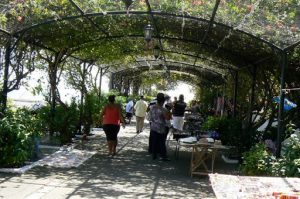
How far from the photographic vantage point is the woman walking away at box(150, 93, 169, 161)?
11234 millimetres

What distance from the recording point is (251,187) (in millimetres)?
5102

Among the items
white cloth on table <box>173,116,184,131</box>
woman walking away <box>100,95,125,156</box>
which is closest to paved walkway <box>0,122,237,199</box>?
woman walking away <box>100,95,125,156</box>

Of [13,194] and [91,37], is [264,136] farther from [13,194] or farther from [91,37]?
[13,194]

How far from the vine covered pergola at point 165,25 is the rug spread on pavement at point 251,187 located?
3294mm

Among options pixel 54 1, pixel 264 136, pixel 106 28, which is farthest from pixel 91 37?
pixel 264 136

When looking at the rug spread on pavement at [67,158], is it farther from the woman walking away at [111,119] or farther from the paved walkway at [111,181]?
the woman walking away at [111,119]

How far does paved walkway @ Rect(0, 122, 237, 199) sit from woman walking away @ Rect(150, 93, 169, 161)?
0.32m

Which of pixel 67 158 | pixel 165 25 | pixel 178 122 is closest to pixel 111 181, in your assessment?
pixel 67 158

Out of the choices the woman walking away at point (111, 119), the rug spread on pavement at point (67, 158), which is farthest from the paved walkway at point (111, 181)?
the woman walking away at point (111, 119)

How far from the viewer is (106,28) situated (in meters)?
11.3

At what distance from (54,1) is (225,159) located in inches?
235

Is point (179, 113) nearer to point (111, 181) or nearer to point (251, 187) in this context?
point (111, 181)

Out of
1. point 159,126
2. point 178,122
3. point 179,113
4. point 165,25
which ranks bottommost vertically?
point 159,126

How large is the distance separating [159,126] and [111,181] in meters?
3.21
